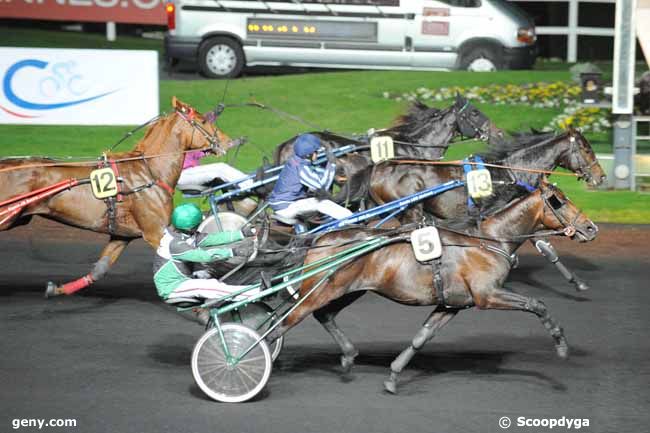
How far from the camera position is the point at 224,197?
10.0 meters

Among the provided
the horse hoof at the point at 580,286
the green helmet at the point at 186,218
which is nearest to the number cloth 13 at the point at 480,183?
the horse hoof at the point at 580,286

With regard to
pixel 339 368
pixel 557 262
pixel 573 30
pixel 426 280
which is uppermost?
pixel 573 30

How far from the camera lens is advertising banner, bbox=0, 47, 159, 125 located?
14.2 meters

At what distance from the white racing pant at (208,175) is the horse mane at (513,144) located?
7.44 ft

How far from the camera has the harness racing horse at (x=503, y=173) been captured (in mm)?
9227

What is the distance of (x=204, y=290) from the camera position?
691 cm

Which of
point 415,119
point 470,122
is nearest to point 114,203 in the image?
point 415,119

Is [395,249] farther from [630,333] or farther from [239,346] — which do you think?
[630,333]

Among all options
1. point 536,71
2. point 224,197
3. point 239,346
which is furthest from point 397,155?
point 536,71

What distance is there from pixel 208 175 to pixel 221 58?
9.73 m

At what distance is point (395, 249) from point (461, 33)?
12.7 meters

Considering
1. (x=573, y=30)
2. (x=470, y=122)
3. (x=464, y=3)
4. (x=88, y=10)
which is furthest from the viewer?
(x=573, y=30)

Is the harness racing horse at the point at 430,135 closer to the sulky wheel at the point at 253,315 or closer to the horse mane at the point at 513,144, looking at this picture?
the horse mane at the point at 513,144

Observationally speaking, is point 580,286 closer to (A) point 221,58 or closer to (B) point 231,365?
(B) point 231,365
